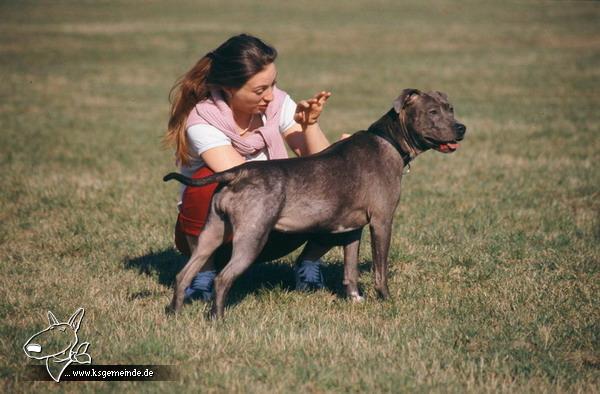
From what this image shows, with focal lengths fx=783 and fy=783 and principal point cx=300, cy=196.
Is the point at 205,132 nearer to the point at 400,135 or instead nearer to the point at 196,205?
the point at 196,205

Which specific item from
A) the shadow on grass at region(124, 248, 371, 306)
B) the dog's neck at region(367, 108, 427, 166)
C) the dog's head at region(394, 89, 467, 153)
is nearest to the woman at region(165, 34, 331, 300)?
the shadow on grass at region(124, 248, 371, 306)

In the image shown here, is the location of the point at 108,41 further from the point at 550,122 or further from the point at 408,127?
the point at 408,127

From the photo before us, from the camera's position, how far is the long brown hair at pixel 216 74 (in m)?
5.82

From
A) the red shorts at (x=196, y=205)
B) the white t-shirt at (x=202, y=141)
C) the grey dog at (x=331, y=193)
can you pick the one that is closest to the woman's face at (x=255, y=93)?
the white t-shirt at (x=202, y=141)

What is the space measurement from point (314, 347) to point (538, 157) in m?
8.17

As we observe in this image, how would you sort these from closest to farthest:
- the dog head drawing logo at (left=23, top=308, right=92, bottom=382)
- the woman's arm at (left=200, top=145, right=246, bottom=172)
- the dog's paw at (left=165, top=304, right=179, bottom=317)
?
1. the dog head drawing logo at (left=23, top=308, right=92, bottom=382)
2. the dog's paw at (left=165, top=304, right=179, bottom=317)
3. the woman's arm at (left=200, top=145, right=246, bottom=172)

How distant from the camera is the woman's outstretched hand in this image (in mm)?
5898

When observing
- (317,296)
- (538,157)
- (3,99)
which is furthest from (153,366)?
(3,99)

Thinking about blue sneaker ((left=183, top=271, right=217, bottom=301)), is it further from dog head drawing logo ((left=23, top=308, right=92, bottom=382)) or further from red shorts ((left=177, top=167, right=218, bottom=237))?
dog head drawing logo ((left=23, top=308, right=92, bottom=382))

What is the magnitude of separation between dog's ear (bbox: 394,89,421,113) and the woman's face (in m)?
0.96

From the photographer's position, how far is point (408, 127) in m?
5.85

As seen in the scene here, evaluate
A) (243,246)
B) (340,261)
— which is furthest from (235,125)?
(340,261)

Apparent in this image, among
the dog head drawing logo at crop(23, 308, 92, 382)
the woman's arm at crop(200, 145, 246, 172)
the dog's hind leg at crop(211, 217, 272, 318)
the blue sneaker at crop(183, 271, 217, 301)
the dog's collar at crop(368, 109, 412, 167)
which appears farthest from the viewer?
the blue sneaker at crop(183, 271, 217, 301)

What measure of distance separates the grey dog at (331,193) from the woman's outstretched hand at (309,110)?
0.39 metres
